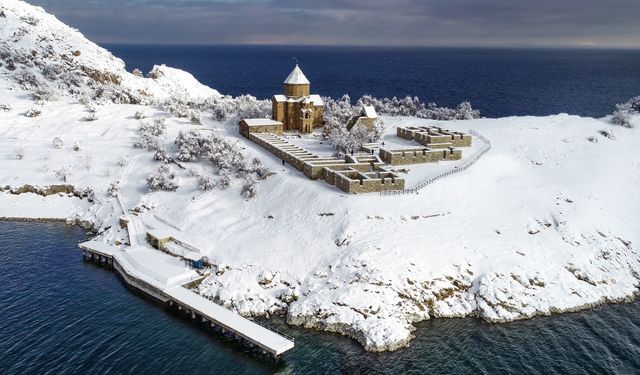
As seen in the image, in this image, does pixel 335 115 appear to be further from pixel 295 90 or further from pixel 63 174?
pixel 63 174

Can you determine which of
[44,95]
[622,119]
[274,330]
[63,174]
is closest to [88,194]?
[63,174]

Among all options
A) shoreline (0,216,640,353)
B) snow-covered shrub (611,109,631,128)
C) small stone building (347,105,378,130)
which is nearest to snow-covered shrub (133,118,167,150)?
shoreline (0,216,640,353)

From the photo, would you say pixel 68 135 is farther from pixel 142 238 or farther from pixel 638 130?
pixel 638 130

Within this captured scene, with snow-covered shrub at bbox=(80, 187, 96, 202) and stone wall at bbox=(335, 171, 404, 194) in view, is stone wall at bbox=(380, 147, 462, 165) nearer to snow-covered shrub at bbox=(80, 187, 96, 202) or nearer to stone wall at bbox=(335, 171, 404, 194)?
stone wall at bbox=(335, 171, 404, 194)

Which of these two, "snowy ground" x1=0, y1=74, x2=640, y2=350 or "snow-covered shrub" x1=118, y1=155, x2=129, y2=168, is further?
"snow-covered shrub" x1=118, y1=155, x2=129, y2=168

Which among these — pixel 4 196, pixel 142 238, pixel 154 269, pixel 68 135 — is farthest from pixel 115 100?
pixel 154 269
